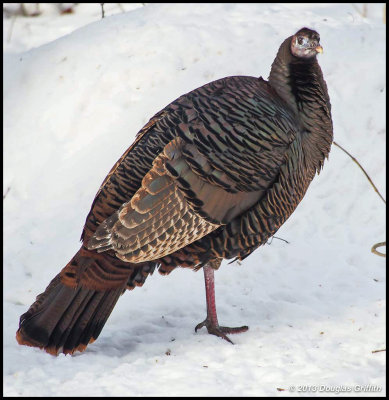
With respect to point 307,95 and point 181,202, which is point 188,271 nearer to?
point 181,202

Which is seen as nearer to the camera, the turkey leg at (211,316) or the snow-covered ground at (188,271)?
the snow-covered ground at (188,271)

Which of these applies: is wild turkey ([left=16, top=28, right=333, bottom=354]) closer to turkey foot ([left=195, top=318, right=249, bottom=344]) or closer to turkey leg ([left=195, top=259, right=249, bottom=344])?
turkey leg ([left=195, top=259, right=249, bottom=344])

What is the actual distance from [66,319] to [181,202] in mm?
874

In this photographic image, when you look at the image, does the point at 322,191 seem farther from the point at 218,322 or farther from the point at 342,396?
the point at 342,396

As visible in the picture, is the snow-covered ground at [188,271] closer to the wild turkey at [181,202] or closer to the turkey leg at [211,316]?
the turkey leg at [211,316]

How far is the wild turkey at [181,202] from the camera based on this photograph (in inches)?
157

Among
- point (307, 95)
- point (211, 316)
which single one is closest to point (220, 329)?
point (211, 316)

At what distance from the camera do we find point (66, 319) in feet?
13.1

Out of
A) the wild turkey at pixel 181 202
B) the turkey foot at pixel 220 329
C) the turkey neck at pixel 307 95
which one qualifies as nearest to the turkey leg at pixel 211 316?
the turkey foot at pixel 220 329

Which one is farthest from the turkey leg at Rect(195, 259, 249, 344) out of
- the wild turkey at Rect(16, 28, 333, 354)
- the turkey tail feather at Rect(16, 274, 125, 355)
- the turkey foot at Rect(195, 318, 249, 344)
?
the turkey tail feather at Rect(16, 274, 125, 355)

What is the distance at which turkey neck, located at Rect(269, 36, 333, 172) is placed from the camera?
4.43 m

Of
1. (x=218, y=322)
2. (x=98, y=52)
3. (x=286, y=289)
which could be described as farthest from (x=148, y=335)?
(x=98, y=52)

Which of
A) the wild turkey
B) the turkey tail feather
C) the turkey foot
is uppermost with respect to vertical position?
the wild turkey

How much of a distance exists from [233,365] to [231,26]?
3859 millimetres
